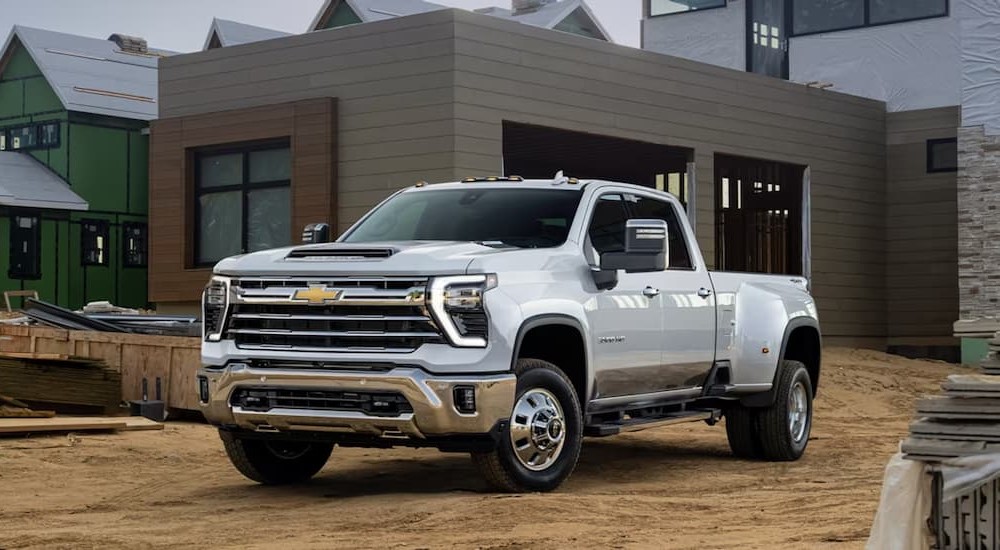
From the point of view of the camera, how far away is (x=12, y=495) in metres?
10.1

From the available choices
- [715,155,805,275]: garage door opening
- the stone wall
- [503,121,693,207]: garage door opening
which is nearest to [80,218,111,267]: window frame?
[503,121,693,207]: garage door opening

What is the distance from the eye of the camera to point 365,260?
30.8 feet

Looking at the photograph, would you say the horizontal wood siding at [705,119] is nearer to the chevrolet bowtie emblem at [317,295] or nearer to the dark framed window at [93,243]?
the chevrolet bowtie emblem at [317,295]

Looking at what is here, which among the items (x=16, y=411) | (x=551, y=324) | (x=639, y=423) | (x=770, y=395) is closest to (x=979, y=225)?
(x=770, y=395)

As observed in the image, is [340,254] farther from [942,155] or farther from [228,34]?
[228,34]

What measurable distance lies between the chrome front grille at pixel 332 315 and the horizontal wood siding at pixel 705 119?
31.2 ft

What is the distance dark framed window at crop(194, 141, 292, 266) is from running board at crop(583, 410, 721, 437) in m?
11.0

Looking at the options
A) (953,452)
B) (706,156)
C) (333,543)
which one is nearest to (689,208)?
(706,156)

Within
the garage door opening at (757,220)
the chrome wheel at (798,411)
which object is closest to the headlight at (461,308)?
the chrome wheel at (798,411)

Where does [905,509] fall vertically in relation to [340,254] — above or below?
below

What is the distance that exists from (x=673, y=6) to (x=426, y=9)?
7510 mm

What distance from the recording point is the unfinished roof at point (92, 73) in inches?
1289

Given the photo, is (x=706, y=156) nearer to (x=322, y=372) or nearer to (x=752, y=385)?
(x=752, y=385)

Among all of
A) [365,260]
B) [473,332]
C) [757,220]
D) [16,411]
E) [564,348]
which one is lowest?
[16,411]
